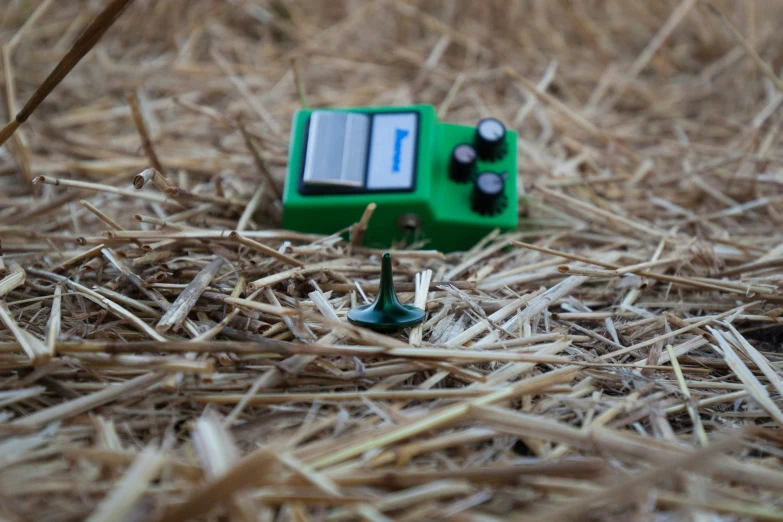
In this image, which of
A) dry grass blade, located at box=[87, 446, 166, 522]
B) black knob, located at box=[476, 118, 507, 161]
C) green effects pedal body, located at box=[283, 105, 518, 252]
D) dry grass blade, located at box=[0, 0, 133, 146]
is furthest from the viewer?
black knob, located at box=[476, 118, 507, 161]

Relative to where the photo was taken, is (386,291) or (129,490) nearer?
(129,490)

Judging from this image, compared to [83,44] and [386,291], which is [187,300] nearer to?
[386,291]

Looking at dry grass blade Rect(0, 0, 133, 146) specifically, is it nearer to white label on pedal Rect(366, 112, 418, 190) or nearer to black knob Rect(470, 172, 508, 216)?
white label on pedal Rect(366, 112, 418, 190)

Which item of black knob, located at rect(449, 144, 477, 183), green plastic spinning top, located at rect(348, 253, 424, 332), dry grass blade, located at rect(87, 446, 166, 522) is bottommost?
dry grass blade, located at rect(87, 446, 166, 522)

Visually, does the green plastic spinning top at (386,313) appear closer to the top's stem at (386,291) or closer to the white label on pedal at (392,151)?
the top's stem at (386,291)

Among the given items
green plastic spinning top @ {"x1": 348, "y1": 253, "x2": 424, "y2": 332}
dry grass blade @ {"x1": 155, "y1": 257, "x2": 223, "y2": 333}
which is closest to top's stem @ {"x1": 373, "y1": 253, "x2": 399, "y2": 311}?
green plastic spinning top @ {"x1": 348, "y1": 253, "x2": 424, "y2": 332}

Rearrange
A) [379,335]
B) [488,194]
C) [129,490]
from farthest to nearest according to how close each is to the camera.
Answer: [488,194]
[379,335]
[129,490]

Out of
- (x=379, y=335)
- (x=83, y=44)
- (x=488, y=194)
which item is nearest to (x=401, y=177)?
(x=488, y=194)
